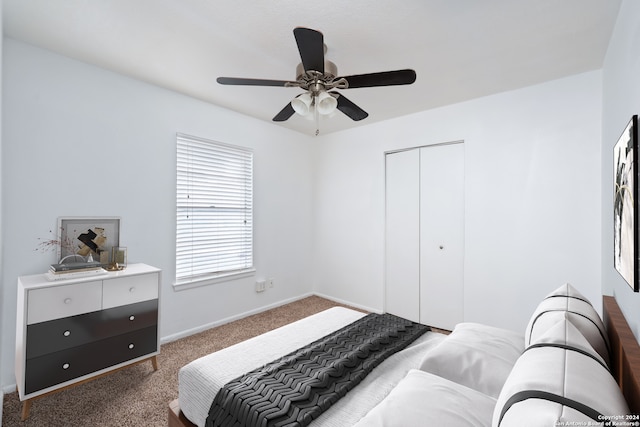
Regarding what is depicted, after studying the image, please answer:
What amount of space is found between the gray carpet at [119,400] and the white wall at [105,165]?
1.40 ft

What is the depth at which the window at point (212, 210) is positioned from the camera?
3.21 metres

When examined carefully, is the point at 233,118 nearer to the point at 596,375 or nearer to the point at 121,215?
the point at 121,215

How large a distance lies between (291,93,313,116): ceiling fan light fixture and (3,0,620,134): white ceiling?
472 millimetres

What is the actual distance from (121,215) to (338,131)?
9.98 ft

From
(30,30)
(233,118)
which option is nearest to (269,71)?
(233,118)

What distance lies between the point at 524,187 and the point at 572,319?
209 cm

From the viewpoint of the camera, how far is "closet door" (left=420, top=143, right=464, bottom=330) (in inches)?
131

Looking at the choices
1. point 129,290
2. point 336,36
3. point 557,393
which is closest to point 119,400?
point 129,290

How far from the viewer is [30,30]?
6.83ft

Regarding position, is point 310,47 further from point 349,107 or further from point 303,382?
point 303,382

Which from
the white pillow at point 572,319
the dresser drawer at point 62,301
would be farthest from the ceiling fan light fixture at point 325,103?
the dresser drawer at point 62,301

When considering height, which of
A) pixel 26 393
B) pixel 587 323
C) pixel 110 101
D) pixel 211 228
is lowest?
pixel 26 393

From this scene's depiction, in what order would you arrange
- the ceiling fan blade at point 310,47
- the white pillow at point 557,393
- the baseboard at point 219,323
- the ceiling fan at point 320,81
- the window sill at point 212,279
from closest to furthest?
the white pillow at point 557,393, the ceiling fan blade at point 310,47, the ceiling fan at point 320,81, the baseboard at point 219,323, the window sill at point 212,279

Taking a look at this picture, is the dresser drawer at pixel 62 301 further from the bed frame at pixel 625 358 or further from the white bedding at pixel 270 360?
the bed frame at pixel 625 358
